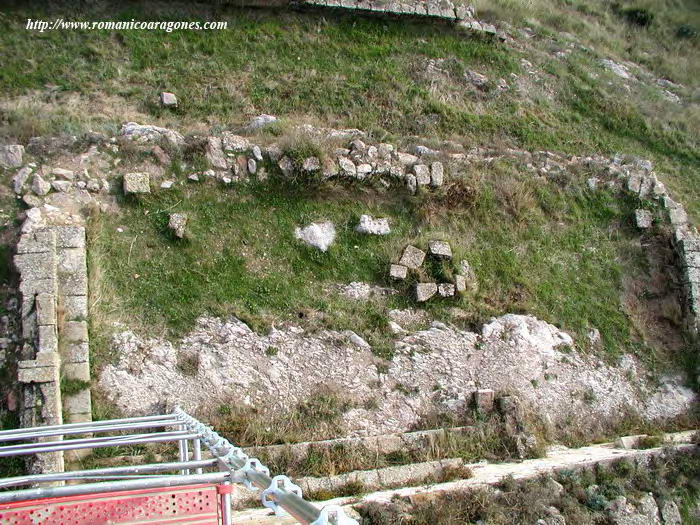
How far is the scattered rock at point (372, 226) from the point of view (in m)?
8.88

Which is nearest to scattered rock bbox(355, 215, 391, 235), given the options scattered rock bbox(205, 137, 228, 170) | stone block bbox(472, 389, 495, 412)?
scattered rock bbox(205, 137, 228, 170)

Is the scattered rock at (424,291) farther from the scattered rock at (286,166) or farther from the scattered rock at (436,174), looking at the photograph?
the scattered rock at (286,166)

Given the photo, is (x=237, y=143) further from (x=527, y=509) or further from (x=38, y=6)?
(x=527, y=509)

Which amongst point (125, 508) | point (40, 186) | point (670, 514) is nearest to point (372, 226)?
point (40, 186)

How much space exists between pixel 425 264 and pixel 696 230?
548cm

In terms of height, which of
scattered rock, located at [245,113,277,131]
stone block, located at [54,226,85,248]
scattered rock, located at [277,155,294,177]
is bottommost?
stone block, located at [54,226,85,248]

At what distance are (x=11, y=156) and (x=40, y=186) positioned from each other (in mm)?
653

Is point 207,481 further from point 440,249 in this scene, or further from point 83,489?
point 440,249

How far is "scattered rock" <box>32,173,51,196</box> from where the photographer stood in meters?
7.77

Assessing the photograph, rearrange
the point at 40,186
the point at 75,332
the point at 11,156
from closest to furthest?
1. the point at 75,332
2. the point at 40,186
3. the point at 11,156

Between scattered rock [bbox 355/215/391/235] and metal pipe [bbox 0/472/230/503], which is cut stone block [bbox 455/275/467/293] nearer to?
scattered rock [bbox 355/215/391/235]

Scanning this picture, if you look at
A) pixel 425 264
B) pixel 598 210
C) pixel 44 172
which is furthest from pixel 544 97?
pixel 44 172

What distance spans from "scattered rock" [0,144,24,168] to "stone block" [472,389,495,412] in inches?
273

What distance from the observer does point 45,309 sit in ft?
22.3
